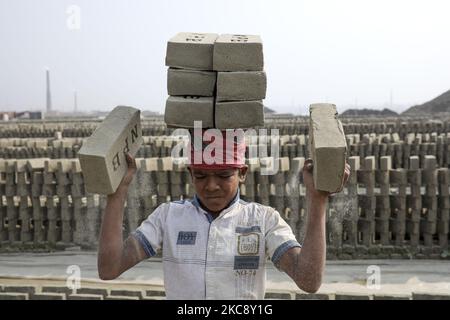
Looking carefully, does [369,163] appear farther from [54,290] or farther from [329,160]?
[329,160]


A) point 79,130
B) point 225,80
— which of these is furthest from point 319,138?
point 79,130

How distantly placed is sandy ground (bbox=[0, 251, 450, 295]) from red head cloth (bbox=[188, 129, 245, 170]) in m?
5.10

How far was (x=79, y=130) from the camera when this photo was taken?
25.2 metres

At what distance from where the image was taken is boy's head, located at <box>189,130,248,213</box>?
233 cm

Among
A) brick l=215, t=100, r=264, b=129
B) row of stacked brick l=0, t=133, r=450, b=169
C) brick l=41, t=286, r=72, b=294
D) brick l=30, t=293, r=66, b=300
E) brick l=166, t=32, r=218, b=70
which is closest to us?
brick l=215, t=100, r=264, b=129

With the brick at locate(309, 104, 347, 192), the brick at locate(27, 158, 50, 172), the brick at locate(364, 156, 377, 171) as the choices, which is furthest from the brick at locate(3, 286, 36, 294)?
the brick at locate(364, 156, 377, 171)

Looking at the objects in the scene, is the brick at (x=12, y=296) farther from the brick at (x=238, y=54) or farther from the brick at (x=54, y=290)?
the brick at (x=238, y=54)

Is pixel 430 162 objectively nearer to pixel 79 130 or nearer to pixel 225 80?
pixel 225 80

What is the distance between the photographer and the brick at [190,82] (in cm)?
260

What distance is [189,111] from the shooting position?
252 centimetres

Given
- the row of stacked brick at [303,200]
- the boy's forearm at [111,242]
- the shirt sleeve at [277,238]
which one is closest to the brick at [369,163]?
A: the row of stacked brick at [303,200]

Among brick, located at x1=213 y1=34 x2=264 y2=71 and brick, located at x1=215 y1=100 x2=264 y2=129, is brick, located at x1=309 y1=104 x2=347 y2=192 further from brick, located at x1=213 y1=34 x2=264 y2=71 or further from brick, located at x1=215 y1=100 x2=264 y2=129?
brick, located at x1=213 y1=34 x2=264 y2=71

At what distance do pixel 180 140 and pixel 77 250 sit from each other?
6.12 m

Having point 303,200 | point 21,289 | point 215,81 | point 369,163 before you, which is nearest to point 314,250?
point 215,81
